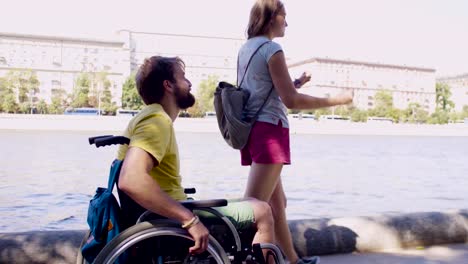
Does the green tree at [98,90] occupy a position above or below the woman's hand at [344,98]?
above

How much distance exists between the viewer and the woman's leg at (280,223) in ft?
9.95

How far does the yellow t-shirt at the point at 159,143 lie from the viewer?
85.0 inches

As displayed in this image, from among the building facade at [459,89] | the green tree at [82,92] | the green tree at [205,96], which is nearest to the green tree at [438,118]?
the green tree at [205,96]

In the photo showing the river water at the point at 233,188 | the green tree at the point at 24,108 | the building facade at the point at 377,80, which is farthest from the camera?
the building facade at the point at 377,80

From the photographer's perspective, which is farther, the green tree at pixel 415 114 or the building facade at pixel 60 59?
the building facade at pixel 60 59

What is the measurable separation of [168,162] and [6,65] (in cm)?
8705

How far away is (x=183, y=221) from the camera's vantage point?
6.99ft

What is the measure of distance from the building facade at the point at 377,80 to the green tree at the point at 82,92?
35157 millimetres

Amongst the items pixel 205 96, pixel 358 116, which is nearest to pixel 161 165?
pixel 205 96

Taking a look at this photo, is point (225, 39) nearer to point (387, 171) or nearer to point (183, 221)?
point (387, 171)

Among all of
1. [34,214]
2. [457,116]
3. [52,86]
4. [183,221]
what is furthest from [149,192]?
[457,116]

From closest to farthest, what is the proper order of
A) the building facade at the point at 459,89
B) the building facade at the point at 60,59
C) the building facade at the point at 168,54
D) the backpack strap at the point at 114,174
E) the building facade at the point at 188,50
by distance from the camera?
the backpack strap at the point at 114,174, the building facade at the point at 60,59, the building facade at the point at 168,54, the building facade at the point at 188,50, the building facade at the point at 459,89

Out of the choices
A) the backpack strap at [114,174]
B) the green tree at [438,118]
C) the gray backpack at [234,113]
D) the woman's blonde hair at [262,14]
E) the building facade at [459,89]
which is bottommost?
the backpack strap at [114,174]

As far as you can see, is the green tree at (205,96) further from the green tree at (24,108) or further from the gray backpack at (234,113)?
the gray backpack at (234,113)
